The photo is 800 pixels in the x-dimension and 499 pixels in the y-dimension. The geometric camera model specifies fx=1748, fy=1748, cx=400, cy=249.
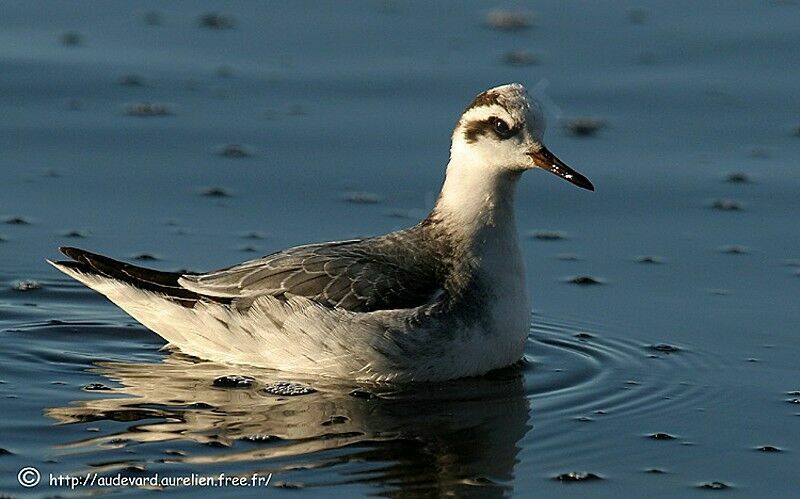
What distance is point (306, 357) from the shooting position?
11.1 meters

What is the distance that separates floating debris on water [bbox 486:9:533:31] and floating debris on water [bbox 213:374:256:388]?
24.4 feet

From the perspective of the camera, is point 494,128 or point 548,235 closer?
point 494,128

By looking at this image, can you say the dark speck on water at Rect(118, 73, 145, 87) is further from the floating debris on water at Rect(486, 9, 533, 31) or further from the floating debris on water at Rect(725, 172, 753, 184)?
the floating debris on water at Rect(725, 172, 753, 184)

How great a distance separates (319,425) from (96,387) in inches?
61.3

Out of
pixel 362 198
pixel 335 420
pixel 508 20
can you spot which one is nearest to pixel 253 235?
pixel 362 198

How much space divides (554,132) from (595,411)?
17.8 ft

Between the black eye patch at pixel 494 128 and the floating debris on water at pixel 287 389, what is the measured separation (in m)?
2.05

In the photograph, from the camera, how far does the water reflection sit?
944cm

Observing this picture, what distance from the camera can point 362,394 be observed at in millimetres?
10883

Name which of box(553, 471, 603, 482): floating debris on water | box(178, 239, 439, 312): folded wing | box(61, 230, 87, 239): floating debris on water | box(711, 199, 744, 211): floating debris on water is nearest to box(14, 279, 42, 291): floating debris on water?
box(61, 230, 87, 239): floating debris on water

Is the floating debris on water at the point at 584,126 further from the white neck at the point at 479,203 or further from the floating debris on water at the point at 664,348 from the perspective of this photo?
the floating debris on water at the point at 664,348

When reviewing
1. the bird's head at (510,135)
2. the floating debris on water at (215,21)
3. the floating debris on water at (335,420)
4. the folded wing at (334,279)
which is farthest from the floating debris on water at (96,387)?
the floating debris on water at (215,21)

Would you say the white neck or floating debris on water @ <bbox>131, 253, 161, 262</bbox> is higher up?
the white neck

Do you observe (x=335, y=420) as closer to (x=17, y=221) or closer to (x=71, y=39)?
(x=17, y=221)
